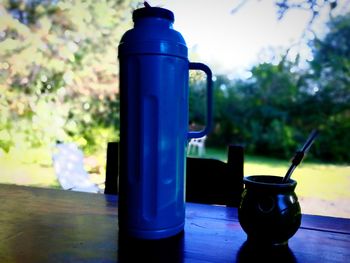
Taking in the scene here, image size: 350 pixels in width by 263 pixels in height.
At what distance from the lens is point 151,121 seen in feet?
1.77

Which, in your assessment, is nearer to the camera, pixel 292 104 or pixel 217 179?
pixel 217 179

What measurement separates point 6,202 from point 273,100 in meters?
5.03

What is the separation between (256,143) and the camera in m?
5.70

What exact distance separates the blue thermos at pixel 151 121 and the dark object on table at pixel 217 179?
0.40 m

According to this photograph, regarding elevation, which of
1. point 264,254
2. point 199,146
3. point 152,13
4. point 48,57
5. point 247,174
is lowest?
point 247,174

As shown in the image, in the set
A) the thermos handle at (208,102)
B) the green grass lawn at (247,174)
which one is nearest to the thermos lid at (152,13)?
the thermos handle at (208,102)

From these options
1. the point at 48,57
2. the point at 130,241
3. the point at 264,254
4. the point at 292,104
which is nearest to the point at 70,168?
the point at 48,57

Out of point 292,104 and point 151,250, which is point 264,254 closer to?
point 151,250

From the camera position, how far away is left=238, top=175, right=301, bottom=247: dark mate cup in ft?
1.74

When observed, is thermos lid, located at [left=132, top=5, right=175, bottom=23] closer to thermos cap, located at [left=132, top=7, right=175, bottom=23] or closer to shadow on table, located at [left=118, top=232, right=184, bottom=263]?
thermos cap, located at [left=132, top=7, right=175, bottom=23]

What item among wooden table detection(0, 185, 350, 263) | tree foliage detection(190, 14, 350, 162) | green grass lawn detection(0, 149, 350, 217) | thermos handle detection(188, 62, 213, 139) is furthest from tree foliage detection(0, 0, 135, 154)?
thermos handle detection(188, 62, 213, 139)

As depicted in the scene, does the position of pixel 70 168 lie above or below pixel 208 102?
below

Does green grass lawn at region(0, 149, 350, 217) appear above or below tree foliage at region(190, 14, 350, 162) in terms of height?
below

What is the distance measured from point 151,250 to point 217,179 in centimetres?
48
